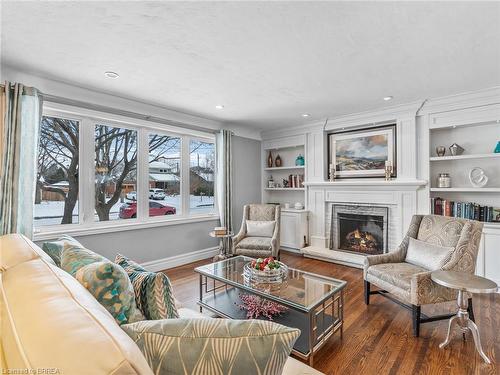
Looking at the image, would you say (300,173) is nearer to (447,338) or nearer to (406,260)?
(406,260)

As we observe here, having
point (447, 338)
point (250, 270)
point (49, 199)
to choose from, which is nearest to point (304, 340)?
point (250, 270)

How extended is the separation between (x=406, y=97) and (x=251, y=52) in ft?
7.68

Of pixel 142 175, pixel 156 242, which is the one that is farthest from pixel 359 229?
pixel 142 175

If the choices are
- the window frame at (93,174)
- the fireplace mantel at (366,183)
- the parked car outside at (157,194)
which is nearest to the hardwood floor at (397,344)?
the window frame at (93,174)

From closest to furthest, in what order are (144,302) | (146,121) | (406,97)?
(144,302) → (406,97) → (146,121)

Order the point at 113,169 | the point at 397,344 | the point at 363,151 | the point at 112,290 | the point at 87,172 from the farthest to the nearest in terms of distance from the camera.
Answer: the point at 363,151 → the point at 113,169 → the point at 87,172 → the point at 397,344 → the point at 112,290

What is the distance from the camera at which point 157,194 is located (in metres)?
3.93

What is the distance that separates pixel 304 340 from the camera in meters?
1.90

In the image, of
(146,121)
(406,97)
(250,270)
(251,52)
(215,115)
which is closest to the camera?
(251,52)

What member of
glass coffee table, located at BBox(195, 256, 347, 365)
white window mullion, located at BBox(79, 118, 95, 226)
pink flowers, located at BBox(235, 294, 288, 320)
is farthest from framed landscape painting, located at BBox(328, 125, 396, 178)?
white window mullion, located at BBox(79, 118, 95, 226)

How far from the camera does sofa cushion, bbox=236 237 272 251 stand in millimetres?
3738

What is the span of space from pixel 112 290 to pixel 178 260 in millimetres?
3130

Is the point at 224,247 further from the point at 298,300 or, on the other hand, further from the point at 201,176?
the point at 298,300

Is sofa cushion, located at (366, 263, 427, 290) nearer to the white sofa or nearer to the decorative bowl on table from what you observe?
the decorative bowl on table
